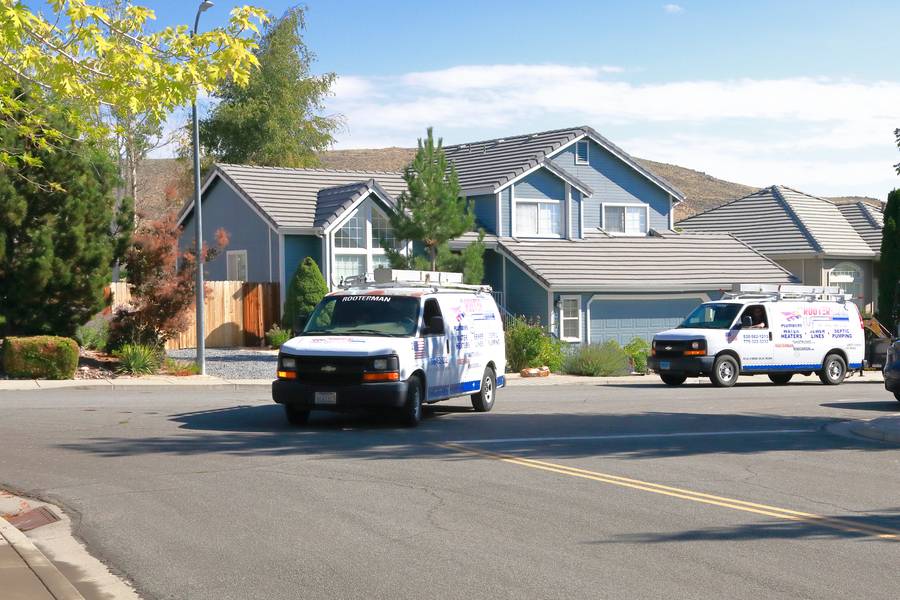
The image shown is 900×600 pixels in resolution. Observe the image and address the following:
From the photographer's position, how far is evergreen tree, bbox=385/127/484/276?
1244 inches

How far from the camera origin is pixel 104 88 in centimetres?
1318

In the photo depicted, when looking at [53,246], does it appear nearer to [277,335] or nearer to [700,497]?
[277,335]

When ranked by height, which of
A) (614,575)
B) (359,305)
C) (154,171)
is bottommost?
(614,575)

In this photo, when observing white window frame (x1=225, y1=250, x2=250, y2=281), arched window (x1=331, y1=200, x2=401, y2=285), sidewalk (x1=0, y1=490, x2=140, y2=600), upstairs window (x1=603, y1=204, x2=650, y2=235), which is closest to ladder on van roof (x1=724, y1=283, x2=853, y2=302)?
arched window (x1=331, y1=200, x2=401, y2=285)

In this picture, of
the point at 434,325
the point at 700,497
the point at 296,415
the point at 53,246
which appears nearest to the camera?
the point at 700,497

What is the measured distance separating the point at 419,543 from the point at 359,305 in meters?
9.52

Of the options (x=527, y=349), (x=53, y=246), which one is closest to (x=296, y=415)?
(x=53, y=246)

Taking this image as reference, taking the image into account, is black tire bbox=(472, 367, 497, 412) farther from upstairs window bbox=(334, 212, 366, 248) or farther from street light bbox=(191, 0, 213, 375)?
upstairs window bbox=(334, 212, 366, 248)

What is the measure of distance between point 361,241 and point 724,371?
1377cm

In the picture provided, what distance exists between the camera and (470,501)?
10.9 m

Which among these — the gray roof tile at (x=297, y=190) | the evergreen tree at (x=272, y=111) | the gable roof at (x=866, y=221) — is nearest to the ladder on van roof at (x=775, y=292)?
the gray roof tile at (x=297, y=190)

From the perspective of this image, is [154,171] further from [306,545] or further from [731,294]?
[306,545]

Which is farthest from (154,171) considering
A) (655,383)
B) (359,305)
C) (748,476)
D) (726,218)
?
(748,476)

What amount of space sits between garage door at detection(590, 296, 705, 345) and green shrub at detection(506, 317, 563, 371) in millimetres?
7730
